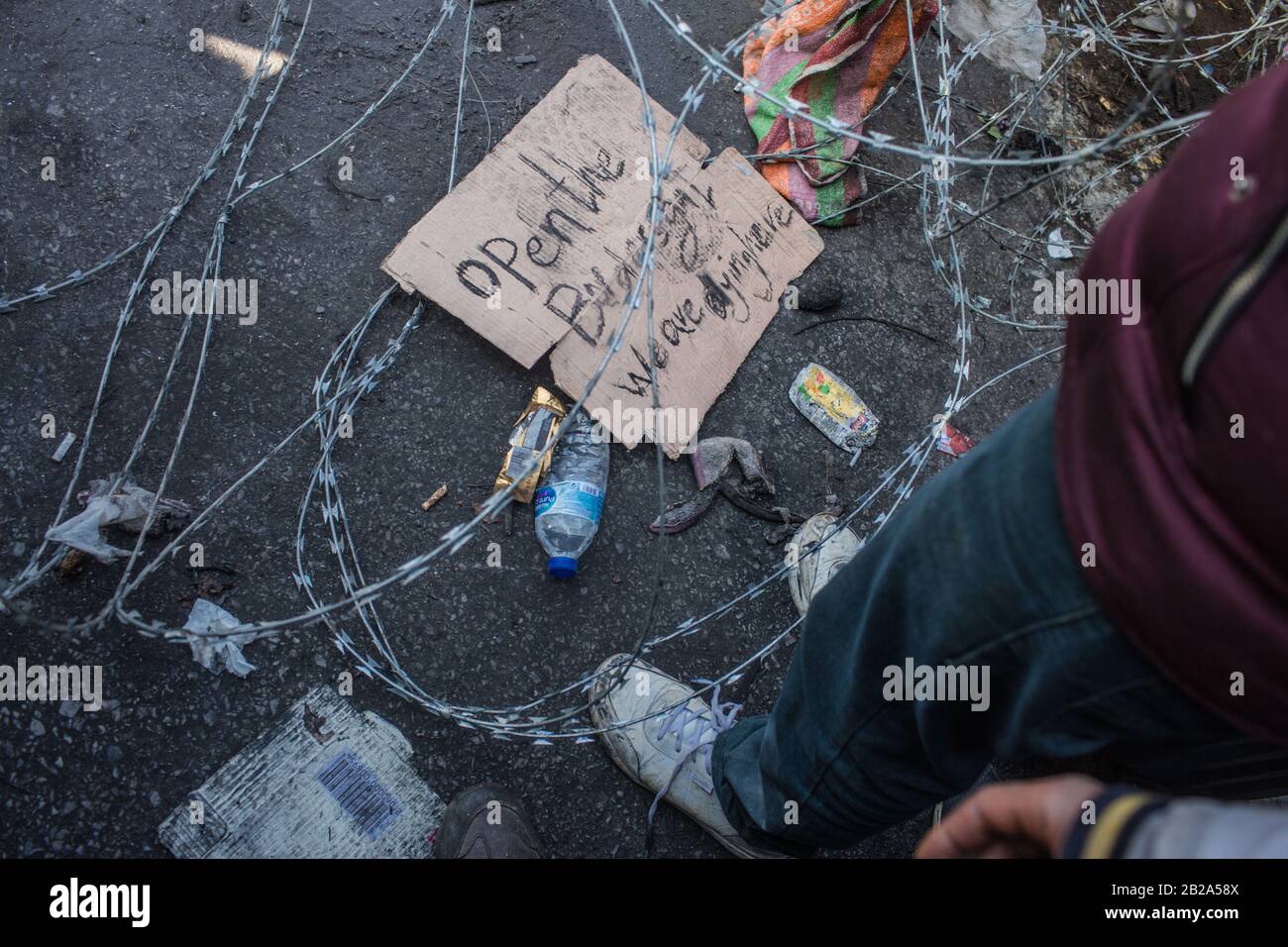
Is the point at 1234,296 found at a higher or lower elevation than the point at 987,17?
lower

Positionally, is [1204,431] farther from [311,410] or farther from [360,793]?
[311,410]

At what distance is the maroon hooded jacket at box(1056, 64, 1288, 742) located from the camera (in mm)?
849

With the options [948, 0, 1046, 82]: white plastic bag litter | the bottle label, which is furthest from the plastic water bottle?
[948, 0, 1046, 82]: white plastic bag litter

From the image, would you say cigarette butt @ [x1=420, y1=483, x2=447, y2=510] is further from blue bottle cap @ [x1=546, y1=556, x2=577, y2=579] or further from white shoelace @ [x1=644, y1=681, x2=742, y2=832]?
white shoelace @ [x1=644, y1=681, x2=742, y2=832]

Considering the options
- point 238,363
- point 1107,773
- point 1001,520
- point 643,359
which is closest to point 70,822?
point 238,363

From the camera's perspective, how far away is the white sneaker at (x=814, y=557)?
2.35m

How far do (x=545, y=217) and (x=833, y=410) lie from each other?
110 centimetres

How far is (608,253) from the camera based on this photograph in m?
2.53

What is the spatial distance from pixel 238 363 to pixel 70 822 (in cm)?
118

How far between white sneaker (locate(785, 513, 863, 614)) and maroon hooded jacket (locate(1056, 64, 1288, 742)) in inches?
52.1

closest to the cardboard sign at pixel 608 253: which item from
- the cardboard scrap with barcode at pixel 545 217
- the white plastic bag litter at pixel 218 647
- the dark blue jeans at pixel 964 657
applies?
the cardboard scrap with barcode at pixel 545 217

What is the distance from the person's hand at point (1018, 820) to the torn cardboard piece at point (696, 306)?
1500 millimetres

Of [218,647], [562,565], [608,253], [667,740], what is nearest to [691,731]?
[667,740]

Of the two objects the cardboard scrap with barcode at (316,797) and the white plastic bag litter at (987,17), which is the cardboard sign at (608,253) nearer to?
the cardboard scrap with barcode at (316,797)
